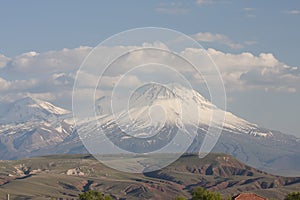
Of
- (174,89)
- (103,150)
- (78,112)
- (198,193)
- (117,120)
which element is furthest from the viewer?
(198,193)

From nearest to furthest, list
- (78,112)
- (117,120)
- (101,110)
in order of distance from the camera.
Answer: (78,112) < (117,120) < (101,110)

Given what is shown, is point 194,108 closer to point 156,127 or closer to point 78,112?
point 156,127

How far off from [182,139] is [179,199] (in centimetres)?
1558

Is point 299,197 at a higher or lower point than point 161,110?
lower

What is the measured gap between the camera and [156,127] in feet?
560

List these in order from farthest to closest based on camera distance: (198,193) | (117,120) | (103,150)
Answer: (198,193) → (103,150) → (117,120)

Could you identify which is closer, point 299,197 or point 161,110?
point 161,110

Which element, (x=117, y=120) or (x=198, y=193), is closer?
(x=117, y=120)

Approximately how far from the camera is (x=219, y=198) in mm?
177375

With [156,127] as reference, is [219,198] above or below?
below

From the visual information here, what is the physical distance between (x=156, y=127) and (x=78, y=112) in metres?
64.7

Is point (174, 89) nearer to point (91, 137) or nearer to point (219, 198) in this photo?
point (91, 137)

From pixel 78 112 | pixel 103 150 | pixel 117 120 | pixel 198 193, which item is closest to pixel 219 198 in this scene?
pixel 198 193

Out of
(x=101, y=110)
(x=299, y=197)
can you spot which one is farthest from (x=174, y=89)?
(x=299, y=197)
